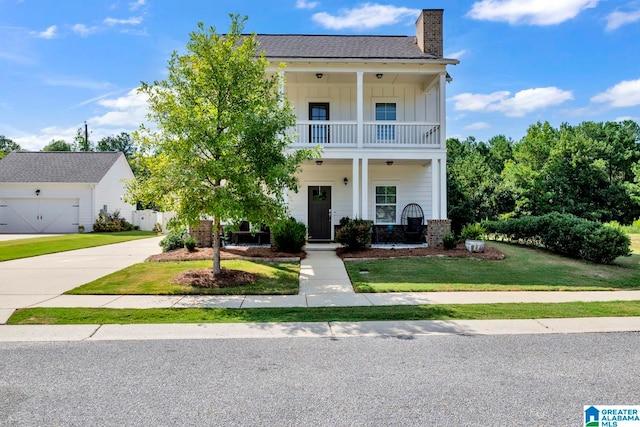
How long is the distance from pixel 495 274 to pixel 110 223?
81.4ft

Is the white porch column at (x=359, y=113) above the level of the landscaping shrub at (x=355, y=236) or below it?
above

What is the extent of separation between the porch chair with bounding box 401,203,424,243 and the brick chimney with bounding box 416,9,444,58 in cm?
607

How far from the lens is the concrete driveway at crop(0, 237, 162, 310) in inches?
306

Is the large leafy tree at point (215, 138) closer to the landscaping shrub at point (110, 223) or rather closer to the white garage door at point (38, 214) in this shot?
the landscaping shrub at point (110, 223)

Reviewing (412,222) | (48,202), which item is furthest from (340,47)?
(48,202)

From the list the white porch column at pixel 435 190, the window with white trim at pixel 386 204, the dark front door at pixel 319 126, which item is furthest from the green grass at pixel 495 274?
the dark front door at pixel 319 126

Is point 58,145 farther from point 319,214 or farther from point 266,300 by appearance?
point 266,300

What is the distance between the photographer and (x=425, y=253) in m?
12.2

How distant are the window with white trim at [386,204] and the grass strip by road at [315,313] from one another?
31.0 ft

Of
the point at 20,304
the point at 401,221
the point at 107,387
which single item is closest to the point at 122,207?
the point at 401,221

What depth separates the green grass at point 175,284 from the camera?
26.7 ft

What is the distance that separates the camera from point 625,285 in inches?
357

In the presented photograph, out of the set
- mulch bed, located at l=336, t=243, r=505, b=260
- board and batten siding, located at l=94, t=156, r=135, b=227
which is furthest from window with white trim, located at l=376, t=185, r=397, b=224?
board and batten siding, located at l=94, t=156, r=135, b=227

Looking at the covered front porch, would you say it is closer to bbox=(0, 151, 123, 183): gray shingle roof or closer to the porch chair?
the porch chair
